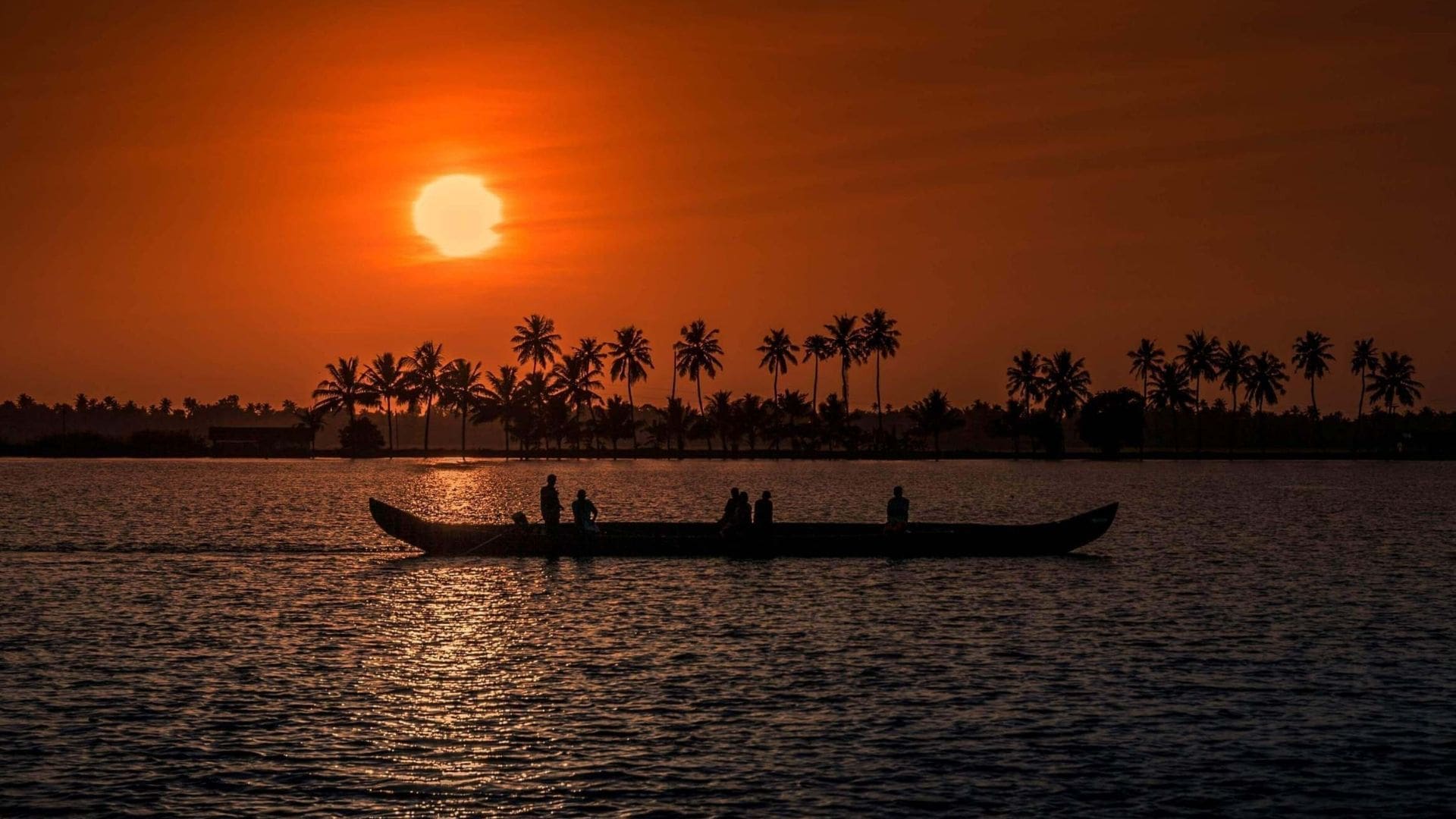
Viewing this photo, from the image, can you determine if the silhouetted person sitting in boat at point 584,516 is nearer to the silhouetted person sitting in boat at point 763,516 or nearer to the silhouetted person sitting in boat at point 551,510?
the silhouetted person sitting in boat at point 551,510

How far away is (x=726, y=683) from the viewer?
90.5ft

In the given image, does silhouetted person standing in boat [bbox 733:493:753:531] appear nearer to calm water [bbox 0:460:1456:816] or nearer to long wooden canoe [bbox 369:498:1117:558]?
long wooden canoe [bbox 369:498:1117:558]

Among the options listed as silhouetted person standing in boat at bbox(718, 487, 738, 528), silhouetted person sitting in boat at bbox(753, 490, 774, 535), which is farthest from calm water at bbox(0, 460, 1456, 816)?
silhouetted person standing in boat at bbox(718, 487, 738, 528)

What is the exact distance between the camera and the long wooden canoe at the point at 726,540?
5022 cm

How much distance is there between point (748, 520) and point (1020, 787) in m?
31.3

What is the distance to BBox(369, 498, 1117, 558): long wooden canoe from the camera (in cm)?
5022

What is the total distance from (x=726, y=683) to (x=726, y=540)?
22.6m

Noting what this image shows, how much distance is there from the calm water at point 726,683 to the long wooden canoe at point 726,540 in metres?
0.82

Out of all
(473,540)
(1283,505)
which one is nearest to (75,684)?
(473,540)

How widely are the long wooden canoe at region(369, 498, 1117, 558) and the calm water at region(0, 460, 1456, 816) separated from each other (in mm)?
822

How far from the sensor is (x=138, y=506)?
9650 centimetres

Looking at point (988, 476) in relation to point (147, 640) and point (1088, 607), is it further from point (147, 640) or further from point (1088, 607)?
point (147, 640)

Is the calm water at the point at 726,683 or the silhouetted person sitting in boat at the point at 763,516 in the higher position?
the silhouetted person sitting in boat at the point at 763,516

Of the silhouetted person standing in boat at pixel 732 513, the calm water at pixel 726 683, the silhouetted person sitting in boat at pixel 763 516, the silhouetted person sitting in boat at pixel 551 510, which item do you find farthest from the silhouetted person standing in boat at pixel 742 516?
the silhouetted person sitting in boat at pixel 551 510
